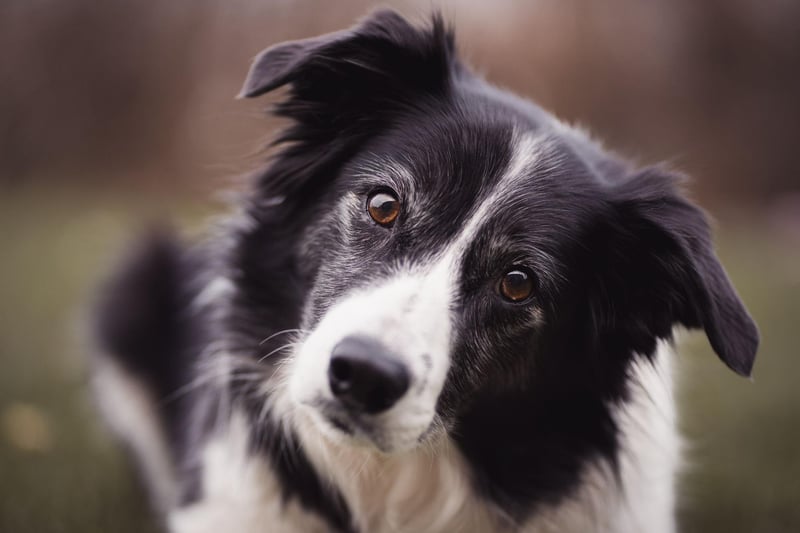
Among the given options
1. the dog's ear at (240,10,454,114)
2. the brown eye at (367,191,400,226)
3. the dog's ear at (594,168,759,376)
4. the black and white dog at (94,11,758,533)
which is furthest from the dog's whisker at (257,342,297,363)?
the dog's ear at (594,168,759,376)

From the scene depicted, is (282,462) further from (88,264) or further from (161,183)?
(161,183)

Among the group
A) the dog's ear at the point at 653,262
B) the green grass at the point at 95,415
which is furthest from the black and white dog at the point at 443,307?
the green grass at the point at 95,415

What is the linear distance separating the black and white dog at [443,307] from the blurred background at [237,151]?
511mm

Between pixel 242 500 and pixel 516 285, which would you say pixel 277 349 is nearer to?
pixel 242 500

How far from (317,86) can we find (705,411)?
13.3ft

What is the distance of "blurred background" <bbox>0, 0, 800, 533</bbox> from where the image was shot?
4.38 m

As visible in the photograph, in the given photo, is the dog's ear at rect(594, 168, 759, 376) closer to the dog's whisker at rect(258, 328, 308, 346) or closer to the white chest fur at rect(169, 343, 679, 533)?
the white chest fur at rect(169, 343, 679, 533)

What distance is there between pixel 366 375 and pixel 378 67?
1325mm

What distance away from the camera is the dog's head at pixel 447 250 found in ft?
7.75

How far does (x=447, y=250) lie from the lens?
252 cm

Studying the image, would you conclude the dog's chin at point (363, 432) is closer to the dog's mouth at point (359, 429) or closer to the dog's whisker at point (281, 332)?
the dog's mouth at point (359, 429)

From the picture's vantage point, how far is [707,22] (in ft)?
47.8

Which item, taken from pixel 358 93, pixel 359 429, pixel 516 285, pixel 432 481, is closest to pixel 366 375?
pixel 359 429

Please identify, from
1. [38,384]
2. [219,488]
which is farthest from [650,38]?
[219,488]
